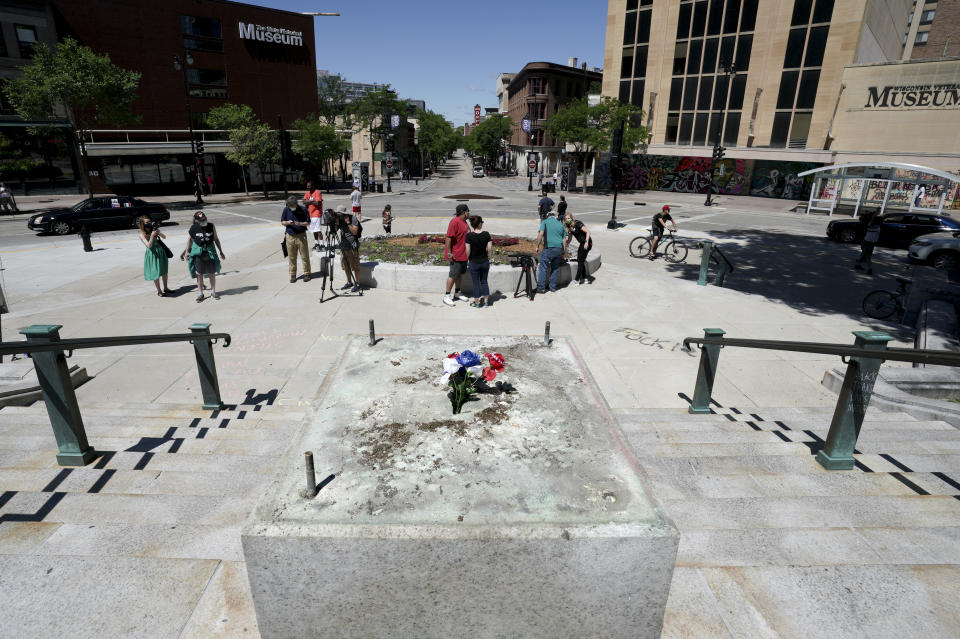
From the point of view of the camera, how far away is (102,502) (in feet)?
12.4

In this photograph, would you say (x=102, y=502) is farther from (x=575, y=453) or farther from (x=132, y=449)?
(x=575, y=453)

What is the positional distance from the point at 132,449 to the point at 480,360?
3.47 metres

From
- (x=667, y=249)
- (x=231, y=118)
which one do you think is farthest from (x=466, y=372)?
(x=231, y=118)

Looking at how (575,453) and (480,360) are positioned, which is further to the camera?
(480,360)

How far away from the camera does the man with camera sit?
1103 cm

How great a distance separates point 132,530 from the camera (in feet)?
11.3

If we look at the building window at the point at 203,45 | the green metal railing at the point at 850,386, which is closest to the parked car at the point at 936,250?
the green metal railing at the point at 850,386

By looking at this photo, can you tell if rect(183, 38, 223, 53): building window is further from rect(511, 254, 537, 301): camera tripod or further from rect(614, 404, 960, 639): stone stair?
rect(614, 404, 960, 639): stone stair

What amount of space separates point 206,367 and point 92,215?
68.1ft

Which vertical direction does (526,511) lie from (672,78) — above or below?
below

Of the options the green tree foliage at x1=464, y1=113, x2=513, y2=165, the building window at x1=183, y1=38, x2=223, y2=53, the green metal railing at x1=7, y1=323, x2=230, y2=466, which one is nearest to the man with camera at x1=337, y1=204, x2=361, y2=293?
the green metal railing at x1=7, y1=323, x2=230, y2=466

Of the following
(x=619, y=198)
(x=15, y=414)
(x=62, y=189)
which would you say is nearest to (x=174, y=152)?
(x=62, y=189)

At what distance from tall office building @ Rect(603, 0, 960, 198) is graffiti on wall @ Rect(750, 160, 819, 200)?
0.36 ft

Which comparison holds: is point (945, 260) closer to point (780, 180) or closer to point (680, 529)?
point (680, 529)
